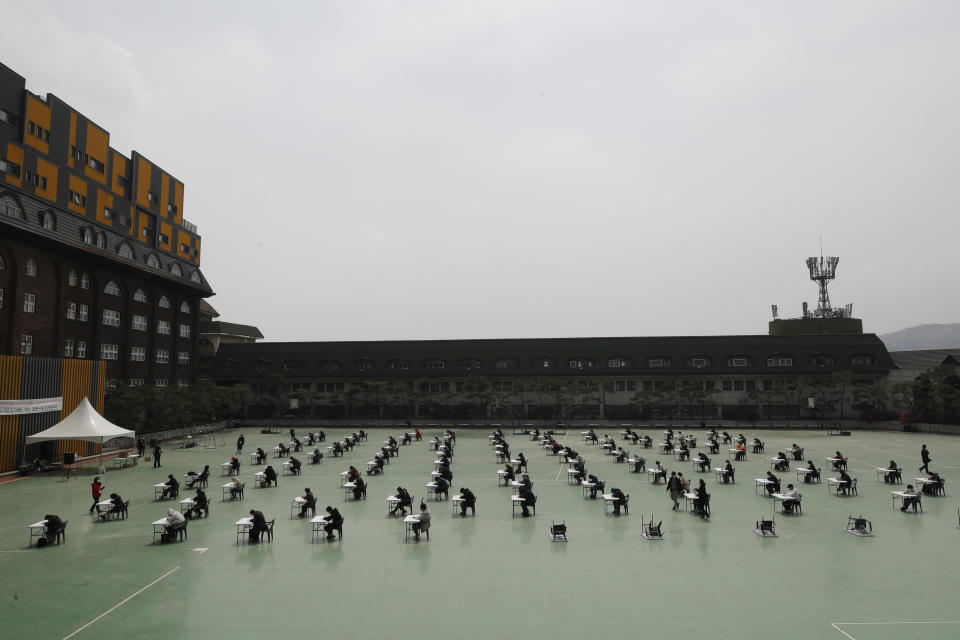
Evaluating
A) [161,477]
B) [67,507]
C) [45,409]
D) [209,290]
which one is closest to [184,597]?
[67,507]

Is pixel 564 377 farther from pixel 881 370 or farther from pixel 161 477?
pixel 161 477

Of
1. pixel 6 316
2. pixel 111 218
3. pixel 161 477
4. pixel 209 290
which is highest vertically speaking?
pixel 111 218

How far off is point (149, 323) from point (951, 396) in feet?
276

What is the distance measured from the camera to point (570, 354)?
85.9 metres

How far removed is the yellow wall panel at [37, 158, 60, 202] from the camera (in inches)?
1992

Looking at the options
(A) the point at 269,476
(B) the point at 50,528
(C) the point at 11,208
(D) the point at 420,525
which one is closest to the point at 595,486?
(D) the point at 420,525

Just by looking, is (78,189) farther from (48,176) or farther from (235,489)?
(235,489)

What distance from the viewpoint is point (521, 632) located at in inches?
496

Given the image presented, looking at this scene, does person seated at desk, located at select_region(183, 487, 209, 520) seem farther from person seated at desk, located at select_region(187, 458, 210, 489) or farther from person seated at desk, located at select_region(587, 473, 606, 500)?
person seated at desk, located at select_region(587, 473, 606, 500)

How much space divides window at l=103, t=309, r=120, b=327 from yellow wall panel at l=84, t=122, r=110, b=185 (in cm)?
1310

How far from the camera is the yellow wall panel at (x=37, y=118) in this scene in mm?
49750

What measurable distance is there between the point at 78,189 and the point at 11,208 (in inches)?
369

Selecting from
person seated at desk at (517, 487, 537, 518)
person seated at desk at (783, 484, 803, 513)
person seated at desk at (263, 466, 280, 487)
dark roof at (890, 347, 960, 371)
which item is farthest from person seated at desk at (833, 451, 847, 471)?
dark roof at (890, 347, 960, 371)

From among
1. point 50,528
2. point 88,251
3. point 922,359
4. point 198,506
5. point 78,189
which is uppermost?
point 78,189
